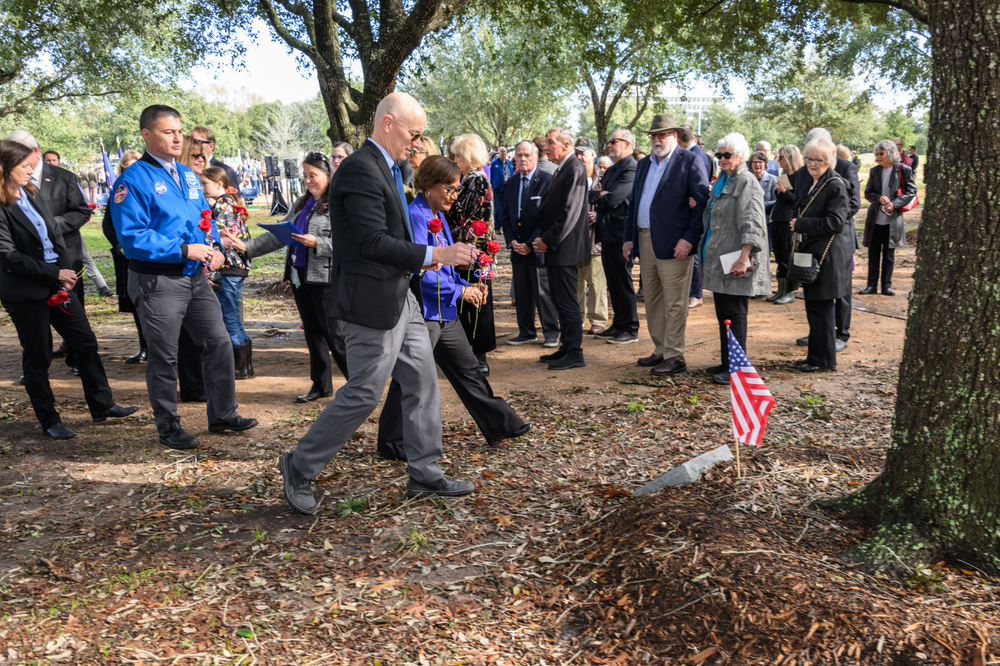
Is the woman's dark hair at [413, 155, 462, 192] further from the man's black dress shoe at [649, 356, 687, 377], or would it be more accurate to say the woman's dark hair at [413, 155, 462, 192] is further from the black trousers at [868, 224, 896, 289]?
the black trousers at [868, 224, 896, 289]

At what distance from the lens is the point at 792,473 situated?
13.5 ft

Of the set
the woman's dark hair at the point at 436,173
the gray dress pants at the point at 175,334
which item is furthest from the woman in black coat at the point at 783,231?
the gray dress pants at the point at 175,334

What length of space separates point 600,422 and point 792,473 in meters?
1.85

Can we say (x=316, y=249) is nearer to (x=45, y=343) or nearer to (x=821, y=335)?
(x=45, y=343)

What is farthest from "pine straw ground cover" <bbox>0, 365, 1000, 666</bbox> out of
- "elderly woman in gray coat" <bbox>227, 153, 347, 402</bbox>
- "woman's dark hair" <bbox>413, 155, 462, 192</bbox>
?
"woman's dark hair" <bbox>413, 155, 462, 192</bbox>

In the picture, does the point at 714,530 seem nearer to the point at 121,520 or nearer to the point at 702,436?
the point at 702,436

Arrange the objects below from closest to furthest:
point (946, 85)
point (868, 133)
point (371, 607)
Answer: point (946, 85), point (371, 607), point (868, 133)

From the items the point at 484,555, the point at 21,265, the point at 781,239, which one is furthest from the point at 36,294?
the point at 781,239

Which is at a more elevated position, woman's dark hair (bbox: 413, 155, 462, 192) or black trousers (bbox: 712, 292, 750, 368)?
woman's dark hair (bbox: 413, 155, 462, 192)

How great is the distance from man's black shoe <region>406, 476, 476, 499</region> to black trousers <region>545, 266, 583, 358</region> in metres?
3.19

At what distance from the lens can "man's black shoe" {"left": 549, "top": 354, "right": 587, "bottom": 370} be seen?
7422mm

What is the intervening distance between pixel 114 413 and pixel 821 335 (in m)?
6.06

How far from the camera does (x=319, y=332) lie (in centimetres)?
651

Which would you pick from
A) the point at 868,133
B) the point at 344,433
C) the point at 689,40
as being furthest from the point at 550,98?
the point at 344,433
